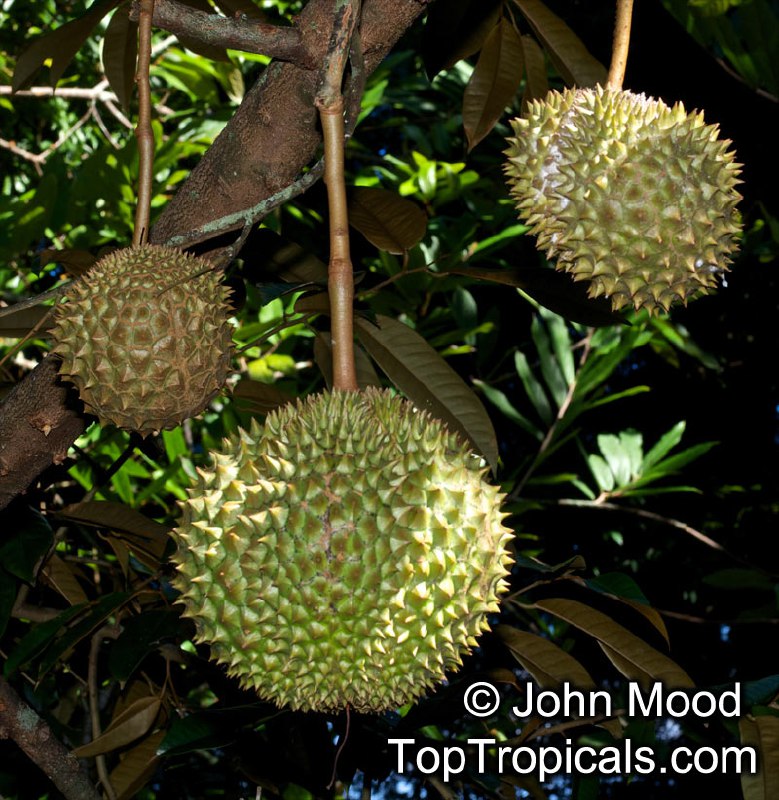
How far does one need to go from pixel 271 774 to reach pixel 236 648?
2.99 ft

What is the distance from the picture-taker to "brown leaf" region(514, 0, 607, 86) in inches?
64.0

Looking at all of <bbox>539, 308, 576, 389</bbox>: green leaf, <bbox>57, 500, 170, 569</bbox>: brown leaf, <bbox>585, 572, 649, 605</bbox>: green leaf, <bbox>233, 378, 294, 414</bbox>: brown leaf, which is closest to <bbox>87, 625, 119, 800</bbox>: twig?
<bbox>57, 500, 170, 569</bbox>: brown leaf

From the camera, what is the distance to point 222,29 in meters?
1.06

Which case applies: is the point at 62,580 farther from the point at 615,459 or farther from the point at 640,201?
the point at 615,459

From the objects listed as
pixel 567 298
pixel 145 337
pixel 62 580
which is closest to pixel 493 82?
pixel 567 298

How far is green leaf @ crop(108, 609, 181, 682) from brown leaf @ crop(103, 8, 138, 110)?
98 cm

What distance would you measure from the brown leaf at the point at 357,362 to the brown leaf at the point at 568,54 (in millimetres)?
609

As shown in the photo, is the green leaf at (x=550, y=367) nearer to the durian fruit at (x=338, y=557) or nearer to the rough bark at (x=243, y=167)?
the rough bark at (x=243, y=167)

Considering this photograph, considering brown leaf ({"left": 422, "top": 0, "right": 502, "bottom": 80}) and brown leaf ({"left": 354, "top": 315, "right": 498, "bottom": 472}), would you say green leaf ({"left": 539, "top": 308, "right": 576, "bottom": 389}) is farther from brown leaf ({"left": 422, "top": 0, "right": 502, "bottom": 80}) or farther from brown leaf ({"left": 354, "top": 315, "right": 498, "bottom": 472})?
brown leaf ({"left": 354, "top": 315, "right": 498, "bottom": 472})

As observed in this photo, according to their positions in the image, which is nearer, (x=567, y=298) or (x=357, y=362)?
(x=567, y=298)

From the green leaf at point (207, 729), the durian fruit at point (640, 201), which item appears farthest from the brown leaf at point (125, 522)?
the durian fruit at point (640, 201)

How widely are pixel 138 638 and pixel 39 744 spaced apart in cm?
30

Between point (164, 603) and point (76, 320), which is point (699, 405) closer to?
point (164, 603)

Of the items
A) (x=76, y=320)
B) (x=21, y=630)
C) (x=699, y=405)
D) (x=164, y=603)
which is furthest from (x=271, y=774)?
(x=699, y=405)
